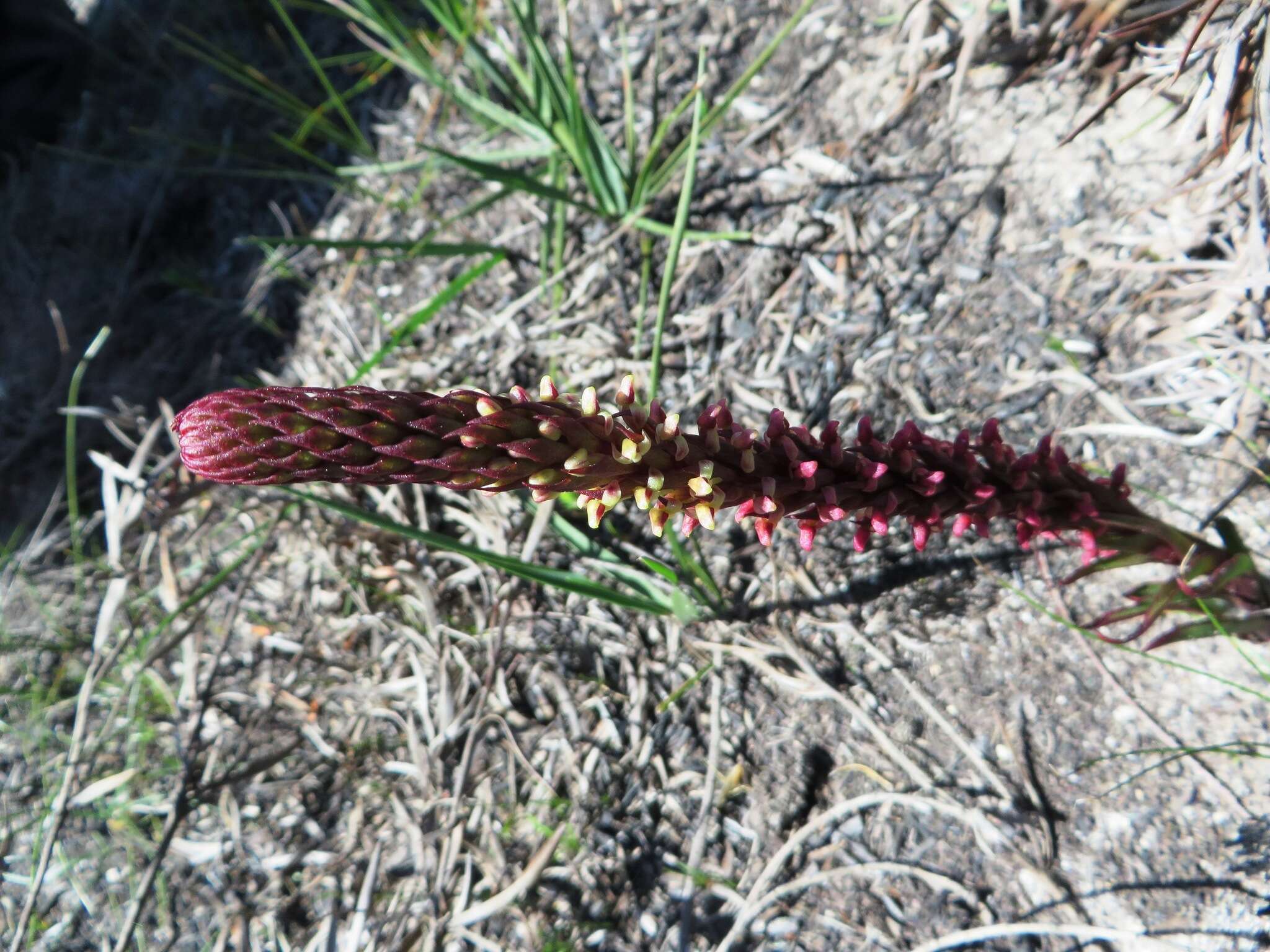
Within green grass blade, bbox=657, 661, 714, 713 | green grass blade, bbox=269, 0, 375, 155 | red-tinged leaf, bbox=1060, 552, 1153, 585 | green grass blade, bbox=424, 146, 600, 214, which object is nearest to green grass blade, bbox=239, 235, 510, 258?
green grass blade, bbox=424, 146, 600, 214

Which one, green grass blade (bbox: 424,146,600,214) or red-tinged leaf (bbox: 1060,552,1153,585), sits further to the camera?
green grass blade (bbox: 424,146,600,214)

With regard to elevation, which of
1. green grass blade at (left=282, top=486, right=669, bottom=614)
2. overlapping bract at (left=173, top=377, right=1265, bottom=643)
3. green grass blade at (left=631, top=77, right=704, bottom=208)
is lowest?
green grass blade at (left=282, top=486, right=669, bottom=614)

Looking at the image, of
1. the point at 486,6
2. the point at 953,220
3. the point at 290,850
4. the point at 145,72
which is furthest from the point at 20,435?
the point at 953,220

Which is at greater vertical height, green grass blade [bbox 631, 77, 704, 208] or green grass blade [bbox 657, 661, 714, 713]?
green grass blade [bbox 631, 77, 704, 208]

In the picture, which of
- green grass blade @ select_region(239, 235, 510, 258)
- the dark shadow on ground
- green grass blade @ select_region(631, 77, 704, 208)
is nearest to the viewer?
green grass blade @ select_region(239, 235, 510, 258)

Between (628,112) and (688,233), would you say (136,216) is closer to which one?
(628,112)

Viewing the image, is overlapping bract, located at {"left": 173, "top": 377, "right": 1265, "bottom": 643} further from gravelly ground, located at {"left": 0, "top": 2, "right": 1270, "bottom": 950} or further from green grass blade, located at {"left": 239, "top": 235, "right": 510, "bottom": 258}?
green grass blade, located at {"left": 239, "top": 235, "right": 510, "bottom": 258}

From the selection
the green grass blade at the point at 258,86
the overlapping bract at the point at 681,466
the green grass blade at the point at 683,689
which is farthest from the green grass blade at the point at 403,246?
the green grass blade at the point at 683,689
